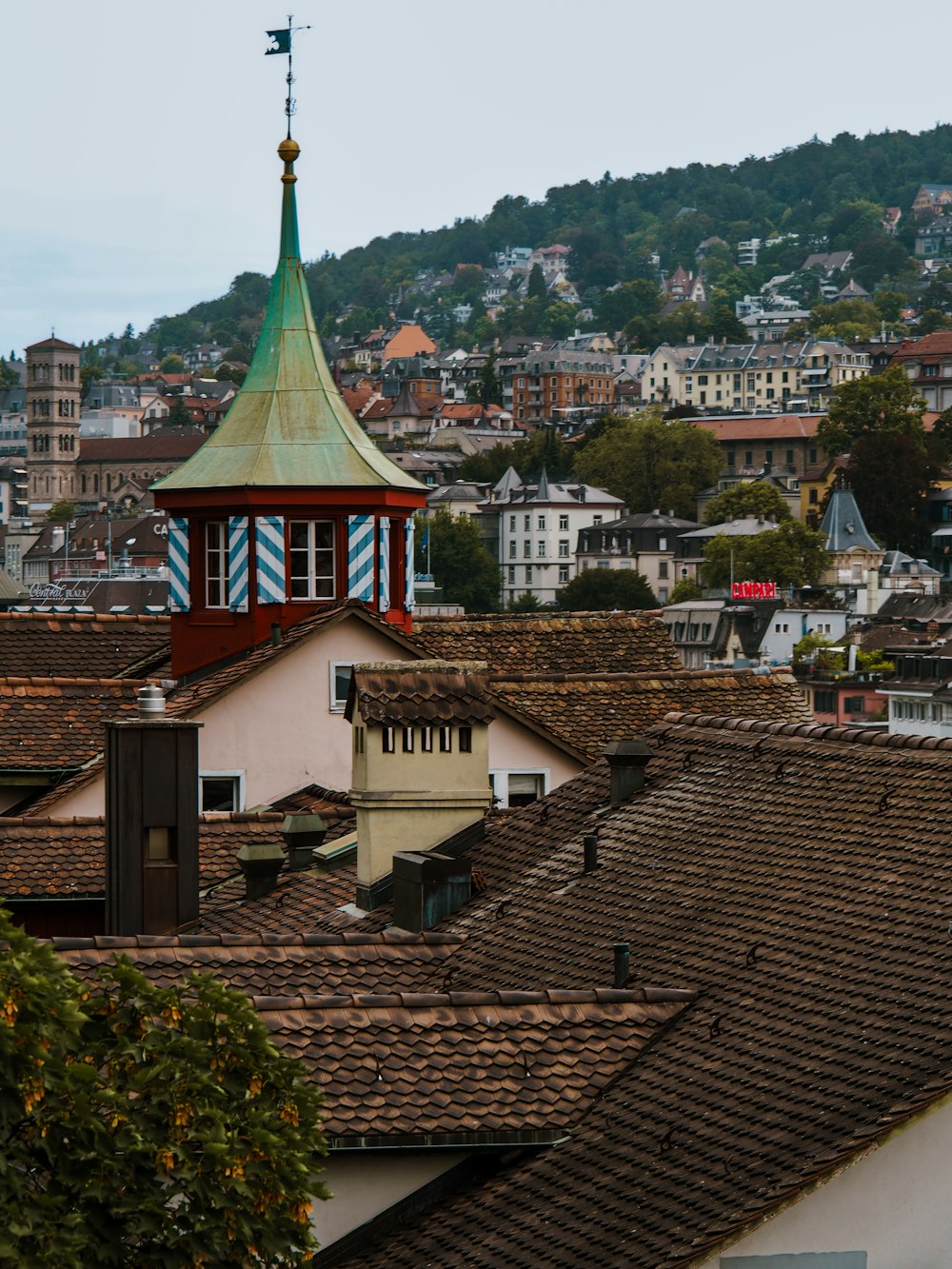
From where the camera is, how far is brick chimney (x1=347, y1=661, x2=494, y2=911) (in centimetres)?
1839

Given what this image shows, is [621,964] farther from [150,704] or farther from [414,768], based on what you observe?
[150,704]

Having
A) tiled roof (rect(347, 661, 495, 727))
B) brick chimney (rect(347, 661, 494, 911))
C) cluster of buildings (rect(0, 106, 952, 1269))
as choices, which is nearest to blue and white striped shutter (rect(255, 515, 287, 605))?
cluster of buildings (rect(0, 106, 952, 1269))

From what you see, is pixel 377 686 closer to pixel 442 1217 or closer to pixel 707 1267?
pixel 442 1217

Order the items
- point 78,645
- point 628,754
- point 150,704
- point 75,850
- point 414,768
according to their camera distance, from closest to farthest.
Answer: point 628,754
point 414,768
point 150,704
point 75,850
point 78,645

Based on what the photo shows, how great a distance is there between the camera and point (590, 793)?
18.0m

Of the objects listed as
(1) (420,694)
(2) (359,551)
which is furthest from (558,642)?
(1) (420,694)

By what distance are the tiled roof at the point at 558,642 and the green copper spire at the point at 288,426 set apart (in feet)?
6.41

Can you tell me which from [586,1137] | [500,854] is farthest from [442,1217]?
[500,854]

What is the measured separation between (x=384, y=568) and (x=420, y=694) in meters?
13.1

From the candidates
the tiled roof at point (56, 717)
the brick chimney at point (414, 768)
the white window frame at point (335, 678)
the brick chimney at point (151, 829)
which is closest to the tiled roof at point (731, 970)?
the brick chimney at point (414, 768)

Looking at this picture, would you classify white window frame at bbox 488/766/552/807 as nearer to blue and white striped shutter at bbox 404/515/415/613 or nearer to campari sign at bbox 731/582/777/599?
blue and white striped shutter at bbox 404/515/415/613

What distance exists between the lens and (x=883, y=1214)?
1092 cm

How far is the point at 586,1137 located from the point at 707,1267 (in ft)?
6.14

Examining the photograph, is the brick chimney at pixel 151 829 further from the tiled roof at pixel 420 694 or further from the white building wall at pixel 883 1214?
the white building wall at pixel 883 1214
